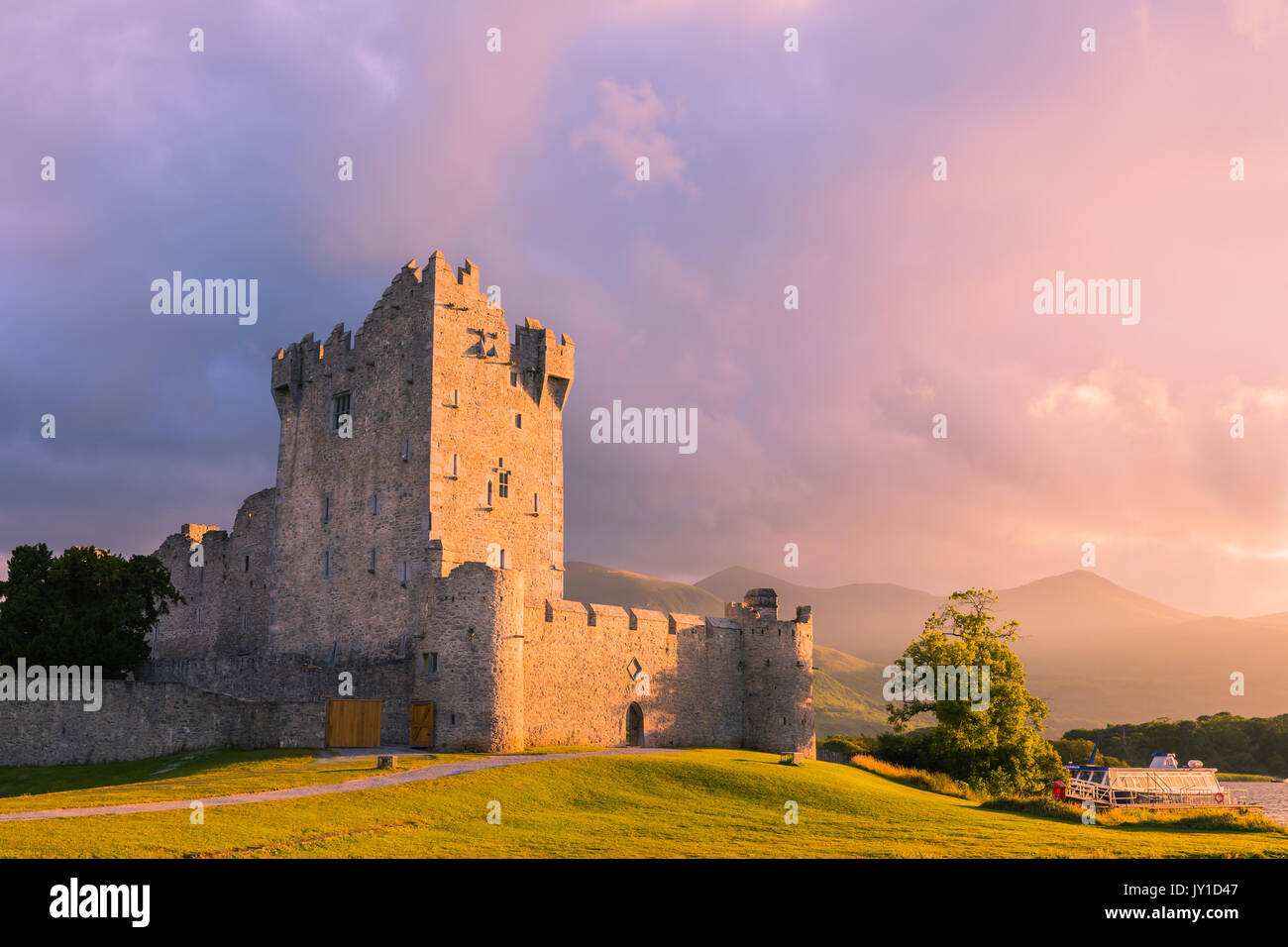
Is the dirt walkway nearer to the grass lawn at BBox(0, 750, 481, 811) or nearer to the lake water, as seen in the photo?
the grass lawn at BBox(0, 750, 481, 811)

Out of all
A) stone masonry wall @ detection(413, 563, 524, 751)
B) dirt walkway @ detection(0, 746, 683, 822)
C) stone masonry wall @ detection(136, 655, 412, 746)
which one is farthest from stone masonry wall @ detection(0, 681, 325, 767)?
dirt walkway @ detection(0, 746, 683, 822)

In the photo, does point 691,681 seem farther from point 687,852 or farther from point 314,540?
point 687,852

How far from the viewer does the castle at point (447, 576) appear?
40.6 m

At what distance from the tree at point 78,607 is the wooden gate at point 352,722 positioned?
1370 cm

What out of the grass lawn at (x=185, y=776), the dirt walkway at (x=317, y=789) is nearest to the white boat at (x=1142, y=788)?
the dirt walkway at (x=317, y=789)

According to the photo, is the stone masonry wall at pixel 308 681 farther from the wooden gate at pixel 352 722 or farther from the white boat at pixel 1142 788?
the white boat at pixel 1142 788

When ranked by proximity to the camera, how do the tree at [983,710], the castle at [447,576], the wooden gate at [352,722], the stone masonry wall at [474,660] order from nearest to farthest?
the wooden gate at [352,722] < the stone masonry wall at [474,660] < the castle at [447,576] < the tree at [983,710]

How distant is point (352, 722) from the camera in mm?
38750

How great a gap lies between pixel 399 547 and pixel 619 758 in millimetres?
16912

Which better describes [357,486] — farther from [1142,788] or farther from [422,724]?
[1142,788]

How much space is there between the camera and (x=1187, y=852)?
2006cm

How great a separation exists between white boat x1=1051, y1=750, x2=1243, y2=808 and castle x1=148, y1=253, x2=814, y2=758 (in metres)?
12.9

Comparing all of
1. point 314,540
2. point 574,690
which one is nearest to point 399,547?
point 314,540

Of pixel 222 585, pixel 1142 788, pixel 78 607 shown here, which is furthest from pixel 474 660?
pixel 1142 788
